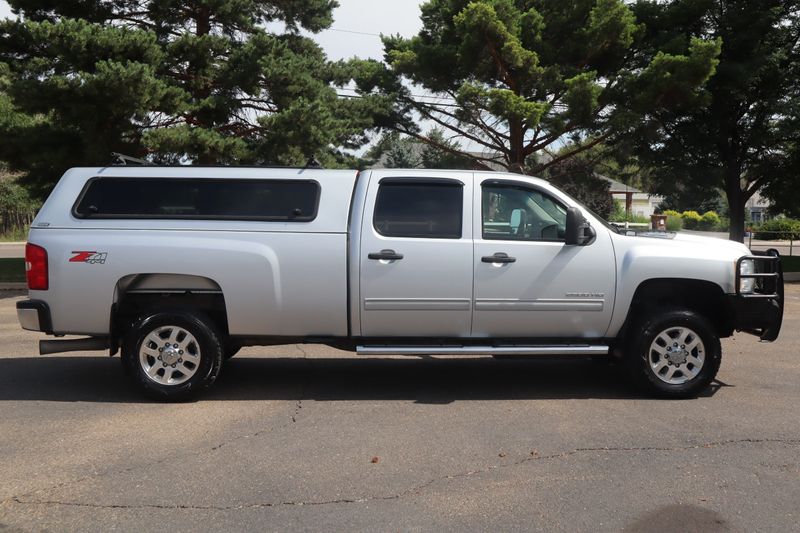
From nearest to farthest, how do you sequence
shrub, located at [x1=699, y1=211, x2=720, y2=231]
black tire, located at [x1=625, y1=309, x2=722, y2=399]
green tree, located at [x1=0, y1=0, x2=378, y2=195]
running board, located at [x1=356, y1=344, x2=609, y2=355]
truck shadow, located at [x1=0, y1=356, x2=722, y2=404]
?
running board, located at [x1=356, y1=344, x2=609, y2=355] < black tire, located at [x1=625, y1=309, x2=722, y2=399] < truck shadow, located at [x1=0, y1=356, x2=722, y2=404] < green tree, located at [x1=0, y1=0, x2=378, y2=195] < shrub, located at [x1=699, y1=211, x2=720, y2=231]

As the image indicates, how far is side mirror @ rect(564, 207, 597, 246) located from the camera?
20.4ft

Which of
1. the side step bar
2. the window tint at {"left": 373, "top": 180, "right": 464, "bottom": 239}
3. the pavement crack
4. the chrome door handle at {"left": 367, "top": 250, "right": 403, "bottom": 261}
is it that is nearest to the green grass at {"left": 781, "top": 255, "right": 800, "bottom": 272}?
the window tint at {"left": 373, "top": 180, "right": 464, "bottom": 239}

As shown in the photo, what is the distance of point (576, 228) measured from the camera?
623 cm

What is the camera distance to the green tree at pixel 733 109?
70.5 feet

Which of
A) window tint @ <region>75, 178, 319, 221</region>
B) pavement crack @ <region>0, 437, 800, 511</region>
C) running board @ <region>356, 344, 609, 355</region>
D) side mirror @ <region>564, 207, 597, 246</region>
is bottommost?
pavement crack @ <region>0, 437, 800, 511</region>

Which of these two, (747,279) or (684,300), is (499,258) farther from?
(747,279)

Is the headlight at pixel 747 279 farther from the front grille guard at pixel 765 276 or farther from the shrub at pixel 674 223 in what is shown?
the shrub at pixel 674 223

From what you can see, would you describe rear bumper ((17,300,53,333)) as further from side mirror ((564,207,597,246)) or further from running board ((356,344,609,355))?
side mirror ((564,207,597,246))

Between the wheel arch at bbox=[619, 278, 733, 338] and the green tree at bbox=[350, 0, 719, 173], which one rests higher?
the green tree at bbox=[350, 0, 719, 173]

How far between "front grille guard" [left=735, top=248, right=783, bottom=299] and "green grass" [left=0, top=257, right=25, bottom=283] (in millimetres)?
16382

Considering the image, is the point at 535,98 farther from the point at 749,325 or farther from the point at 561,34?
the point at 749,325

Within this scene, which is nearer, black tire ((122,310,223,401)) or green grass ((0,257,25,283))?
black tire ((122,310,223,401))

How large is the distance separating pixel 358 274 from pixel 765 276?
353 cm

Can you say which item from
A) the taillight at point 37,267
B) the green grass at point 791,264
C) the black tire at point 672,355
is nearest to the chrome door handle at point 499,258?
the black tire at point 672,355
